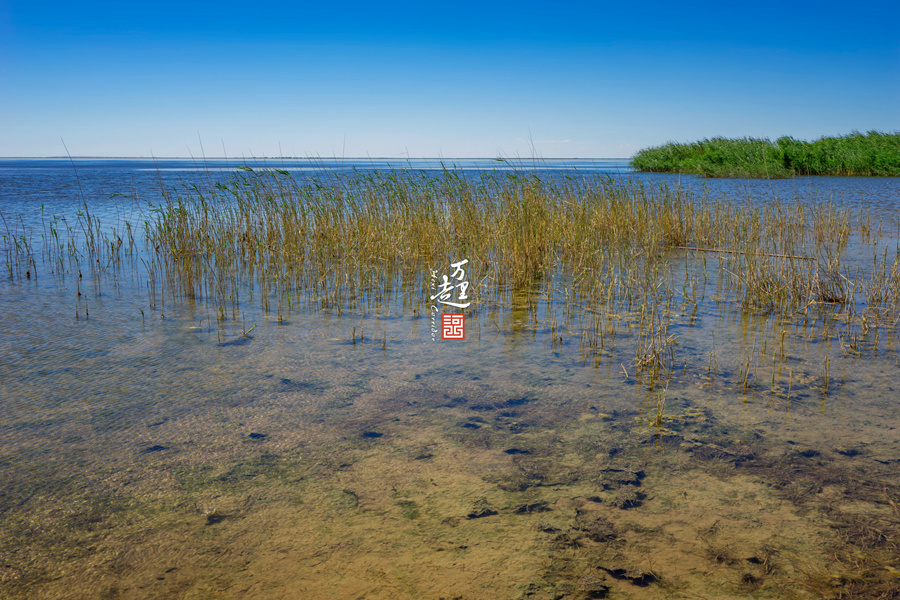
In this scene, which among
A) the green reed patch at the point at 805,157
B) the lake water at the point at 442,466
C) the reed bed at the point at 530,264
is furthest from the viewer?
the green reed patch at the point at 805,157

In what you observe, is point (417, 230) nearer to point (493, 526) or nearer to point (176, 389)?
point (176, 389)

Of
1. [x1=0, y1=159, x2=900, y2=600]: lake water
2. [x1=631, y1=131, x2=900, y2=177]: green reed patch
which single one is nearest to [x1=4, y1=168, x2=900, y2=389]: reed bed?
[x1=0, y1=159, x2=900, y2=600]: lake water

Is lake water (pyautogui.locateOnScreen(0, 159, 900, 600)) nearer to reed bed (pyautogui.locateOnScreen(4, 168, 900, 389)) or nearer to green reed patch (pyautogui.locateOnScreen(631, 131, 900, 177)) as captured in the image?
reed bed (pyautogui.locateOnScreen(4, 168, 900, 389))

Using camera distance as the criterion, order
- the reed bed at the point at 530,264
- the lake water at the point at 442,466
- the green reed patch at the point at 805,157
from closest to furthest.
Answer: the lake water at the point at 442,466 < the reed bed at the point at 530,264 < the green reed patch at the point at 805,157

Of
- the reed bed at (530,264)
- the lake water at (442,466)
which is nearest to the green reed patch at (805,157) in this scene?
the reed bed at (530,264)

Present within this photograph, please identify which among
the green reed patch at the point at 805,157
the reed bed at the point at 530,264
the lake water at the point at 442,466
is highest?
the green reed patch at the point at 805,157

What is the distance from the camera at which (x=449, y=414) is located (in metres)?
3.51

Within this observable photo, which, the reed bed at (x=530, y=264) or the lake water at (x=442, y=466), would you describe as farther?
the reed bed at (x=530, y=264)

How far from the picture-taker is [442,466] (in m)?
2.90

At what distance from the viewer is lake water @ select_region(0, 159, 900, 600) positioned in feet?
6.96

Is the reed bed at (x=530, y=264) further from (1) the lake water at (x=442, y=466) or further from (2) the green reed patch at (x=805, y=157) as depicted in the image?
(2) the green reed patch at (x=805, y=157)

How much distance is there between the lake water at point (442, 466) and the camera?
2.12 m

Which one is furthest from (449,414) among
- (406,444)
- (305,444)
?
(305,444)

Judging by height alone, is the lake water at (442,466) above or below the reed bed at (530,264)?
below
